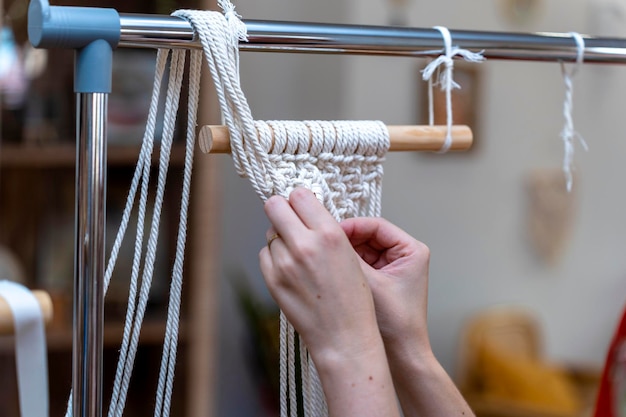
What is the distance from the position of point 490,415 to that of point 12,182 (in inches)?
56.2

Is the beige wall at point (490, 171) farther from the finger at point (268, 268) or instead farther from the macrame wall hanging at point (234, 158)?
the finger at point (268, 268)

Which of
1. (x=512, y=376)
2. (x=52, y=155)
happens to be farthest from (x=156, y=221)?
(x=512, y=376)

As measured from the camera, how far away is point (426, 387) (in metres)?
0.73

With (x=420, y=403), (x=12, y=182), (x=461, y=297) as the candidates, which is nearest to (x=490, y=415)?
(x=461, y=297)

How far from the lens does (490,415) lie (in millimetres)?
2439

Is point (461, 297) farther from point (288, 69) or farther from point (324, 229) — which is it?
point (324, 229)

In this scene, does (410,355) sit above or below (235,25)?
below

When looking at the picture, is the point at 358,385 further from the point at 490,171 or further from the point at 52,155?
the point at 490,171

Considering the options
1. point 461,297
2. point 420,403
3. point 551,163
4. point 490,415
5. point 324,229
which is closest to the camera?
point 324,229

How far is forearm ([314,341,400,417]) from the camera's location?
24.1 inches

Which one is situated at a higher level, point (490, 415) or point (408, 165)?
point (408, 165)

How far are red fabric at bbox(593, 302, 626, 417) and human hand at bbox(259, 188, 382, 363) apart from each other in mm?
530

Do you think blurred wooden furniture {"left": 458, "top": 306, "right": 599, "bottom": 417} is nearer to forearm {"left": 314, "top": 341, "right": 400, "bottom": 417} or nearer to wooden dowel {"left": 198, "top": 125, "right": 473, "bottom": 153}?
wooden dowel {"left": 198, "top": 125, "right": 473, "bottom": 153}

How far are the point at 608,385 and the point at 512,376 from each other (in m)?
1.49
